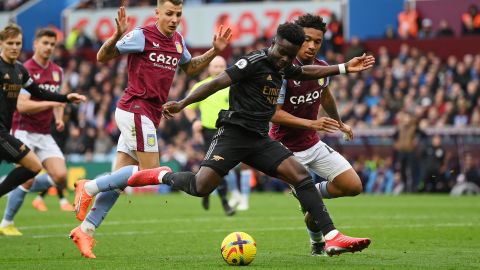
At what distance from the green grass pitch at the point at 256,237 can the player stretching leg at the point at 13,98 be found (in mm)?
839

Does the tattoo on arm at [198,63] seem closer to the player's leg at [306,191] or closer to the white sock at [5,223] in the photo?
the player's leg at [306,191]

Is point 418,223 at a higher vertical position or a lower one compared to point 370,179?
higher

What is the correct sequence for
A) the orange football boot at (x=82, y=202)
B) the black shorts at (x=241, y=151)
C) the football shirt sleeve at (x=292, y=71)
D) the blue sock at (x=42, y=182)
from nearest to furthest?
the black shorts at (x=241, y=151) < the football shirt sleeve at (x=292, y=71) < the orange football boot at (x=82, y=202) < the blue sock at (x=42, y=182)

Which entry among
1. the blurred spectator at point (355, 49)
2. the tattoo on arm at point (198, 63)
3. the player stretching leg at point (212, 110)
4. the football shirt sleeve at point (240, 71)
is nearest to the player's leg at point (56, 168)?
the player stretching leg at point (212, 110)

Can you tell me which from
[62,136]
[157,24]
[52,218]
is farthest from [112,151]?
[157,24]

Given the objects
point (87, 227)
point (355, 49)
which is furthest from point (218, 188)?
point (355, 49)

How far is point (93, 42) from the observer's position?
114 feet

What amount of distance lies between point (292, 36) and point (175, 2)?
1.96 m

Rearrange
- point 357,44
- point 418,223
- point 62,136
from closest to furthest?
point 418,223 → point 62,136 → point 357,44

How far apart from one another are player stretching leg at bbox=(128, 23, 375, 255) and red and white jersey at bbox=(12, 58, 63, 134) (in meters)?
5.44

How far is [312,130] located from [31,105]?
531 centimetres

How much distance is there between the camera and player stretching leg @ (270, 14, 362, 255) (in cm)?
1023

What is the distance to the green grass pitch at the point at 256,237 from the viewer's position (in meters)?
9.46

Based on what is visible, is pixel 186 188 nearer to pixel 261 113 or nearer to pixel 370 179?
pixel 261 113
